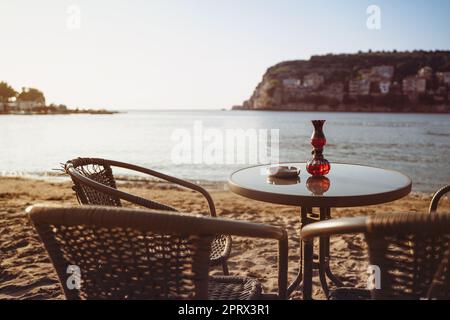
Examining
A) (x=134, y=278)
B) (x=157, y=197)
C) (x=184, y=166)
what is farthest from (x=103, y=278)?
(x=184, y=166)

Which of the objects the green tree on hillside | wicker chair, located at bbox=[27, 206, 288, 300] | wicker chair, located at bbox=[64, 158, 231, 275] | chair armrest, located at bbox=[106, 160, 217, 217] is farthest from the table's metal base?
the green tree on hillside

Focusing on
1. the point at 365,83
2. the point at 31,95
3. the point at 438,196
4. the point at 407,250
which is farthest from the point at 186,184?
the point at 31,95

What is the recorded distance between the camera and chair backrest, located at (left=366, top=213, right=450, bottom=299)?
0.95 m

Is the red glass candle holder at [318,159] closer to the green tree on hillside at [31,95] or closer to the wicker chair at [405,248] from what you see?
the wicker chair at [405,248]

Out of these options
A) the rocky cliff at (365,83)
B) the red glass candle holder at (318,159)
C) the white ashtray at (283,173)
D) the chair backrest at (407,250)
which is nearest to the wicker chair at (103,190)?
the white ashtray at (283,173)

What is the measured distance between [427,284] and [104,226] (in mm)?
890

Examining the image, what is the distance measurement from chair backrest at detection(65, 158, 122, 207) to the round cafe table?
0.69 metres

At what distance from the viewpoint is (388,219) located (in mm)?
975

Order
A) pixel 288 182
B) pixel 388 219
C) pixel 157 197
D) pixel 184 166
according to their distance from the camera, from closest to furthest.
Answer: pixel 388 219
pixel 288 182
pixel 157 197
pixel 184 166

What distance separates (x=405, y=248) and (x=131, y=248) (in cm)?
76

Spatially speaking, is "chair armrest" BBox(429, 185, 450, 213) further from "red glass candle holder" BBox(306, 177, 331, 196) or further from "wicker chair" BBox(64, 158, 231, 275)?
"wicker chair" BBox(64, 158, 231, 275)

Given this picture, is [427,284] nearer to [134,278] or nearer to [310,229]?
[310,229]

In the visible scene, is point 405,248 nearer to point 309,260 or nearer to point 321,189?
point 309,260

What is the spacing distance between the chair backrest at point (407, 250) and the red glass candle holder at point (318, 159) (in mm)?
1362
